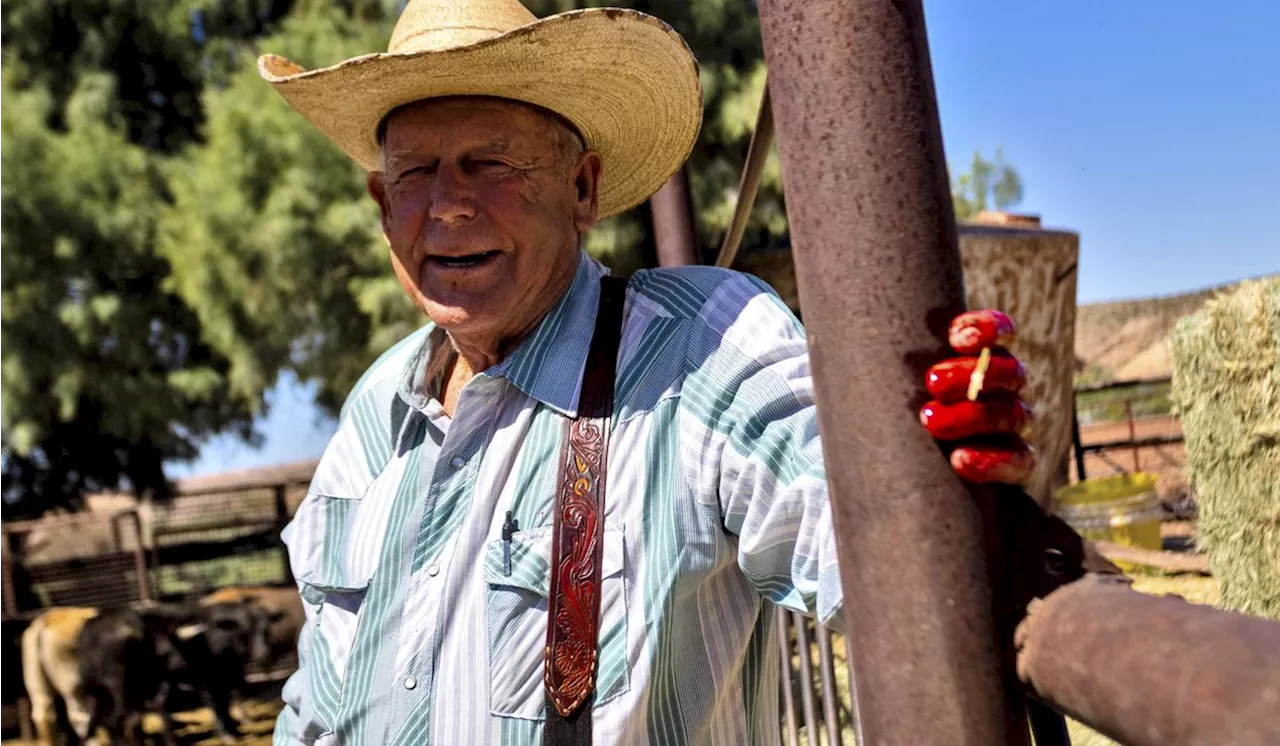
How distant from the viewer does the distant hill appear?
27.0 meters

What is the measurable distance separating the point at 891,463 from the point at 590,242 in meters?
5.57

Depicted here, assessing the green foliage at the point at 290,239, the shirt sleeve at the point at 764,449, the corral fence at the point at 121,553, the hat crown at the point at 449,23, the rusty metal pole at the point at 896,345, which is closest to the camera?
the rusty metal pole at the point at 896,345

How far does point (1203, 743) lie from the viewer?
1.80 feet

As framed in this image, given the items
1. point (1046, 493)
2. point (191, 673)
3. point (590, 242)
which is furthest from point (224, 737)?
point (1046, 493)

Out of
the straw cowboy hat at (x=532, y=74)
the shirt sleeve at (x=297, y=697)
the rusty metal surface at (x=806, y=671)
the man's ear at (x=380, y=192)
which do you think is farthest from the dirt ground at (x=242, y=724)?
the straw cowboy hat at (x=532, y=74)

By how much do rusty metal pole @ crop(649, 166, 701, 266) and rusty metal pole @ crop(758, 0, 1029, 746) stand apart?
2288mm

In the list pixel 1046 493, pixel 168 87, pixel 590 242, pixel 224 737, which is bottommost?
pixel 224 737

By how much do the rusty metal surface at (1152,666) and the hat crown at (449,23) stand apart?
1.25 m

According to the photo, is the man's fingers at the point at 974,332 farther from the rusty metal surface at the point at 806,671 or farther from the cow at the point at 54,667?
the cow at the point at 54,667

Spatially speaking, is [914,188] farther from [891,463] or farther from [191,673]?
[191,673]

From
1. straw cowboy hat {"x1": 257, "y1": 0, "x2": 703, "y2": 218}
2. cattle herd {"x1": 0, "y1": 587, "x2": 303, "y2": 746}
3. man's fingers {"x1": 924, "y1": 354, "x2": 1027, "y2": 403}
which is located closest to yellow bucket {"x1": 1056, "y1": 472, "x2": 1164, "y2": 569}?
cattle herd {"x1": 0, "y1": 587, "x2": 303, "y2": 746}

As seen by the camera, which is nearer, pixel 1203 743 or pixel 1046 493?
pixel 1203 743

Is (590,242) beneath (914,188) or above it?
above

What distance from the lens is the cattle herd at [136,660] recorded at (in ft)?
25.0
